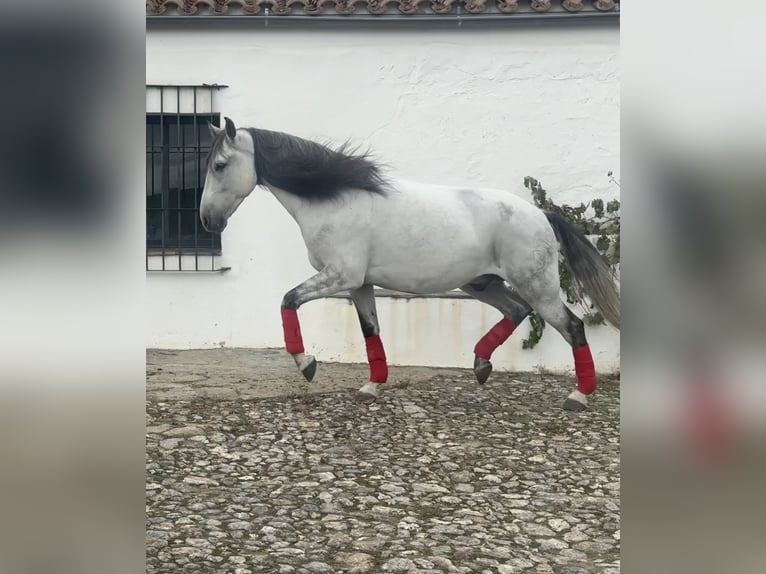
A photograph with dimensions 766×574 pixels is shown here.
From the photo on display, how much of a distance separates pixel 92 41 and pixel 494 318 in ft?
12.3

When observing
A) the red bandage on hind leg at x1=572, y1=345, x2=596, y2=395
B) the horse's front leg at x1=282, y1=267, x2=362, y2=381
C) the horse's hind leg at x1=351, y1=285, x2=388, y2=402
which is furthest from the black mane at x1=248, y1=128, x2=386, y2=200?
the red bandage on hind leg at x1=572, y1=345, x2=596, y2=395

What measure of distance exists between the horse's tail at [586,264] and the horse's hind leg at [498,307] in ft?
1.06

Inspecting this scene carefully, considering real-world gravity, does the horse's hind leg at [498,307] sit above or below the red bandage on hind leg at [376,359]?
above

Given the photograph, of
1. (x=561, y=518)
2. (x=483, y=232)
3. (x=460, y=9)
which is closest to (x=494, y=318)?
(x=483, y=232)

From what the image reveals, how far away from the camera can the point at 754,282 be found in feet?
1.55

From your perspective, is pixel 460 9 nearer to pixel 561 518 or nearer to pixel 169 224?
pixel 169 224

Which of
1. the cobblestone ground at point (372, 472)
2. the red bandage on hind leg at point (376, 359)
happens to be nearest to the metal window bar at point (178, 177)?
the cobblestone ground at point (372, 472)

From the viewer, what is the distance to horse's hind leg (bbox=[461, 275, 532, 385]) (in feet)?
12.0

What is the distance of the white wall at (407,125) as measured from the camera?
13.6 feet

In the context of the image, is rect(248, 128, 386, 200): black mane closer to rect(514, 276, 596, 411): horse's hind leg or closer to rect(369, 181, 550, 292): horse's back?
rect(369, 181, 550, 292): horse's back

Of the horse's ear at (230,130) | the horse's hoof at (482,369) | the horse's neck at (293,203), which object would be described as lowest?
the horse's hoof at (482,369)

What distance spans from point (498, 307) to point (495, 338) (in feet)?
0.55

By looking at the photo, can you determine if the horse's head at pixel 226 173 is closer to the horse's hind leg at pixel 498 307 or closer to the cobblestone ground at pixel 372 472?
the cobblestone ground at pixel 372 472

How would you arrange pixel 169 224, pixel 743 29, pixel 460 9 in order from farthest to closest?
1. pixel 169 224
2. pixel 460 9
3. pixel 743 29
